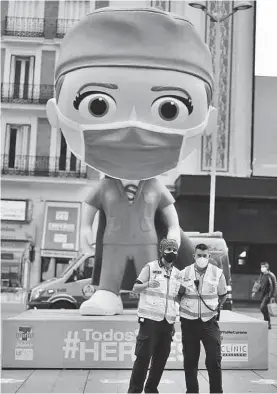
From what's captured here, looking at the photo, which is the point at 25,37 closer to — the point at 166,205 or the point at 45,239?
the point at 45,239

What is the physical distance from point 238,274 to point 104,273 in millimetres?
14464

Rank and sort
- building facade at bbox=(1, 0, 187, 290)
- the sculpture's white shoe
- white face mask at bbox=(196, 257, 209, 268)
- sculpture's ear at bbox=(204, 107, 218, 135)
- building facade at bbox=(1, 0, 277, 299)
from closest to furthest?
white face mask at bbox=(196, 257, 209, 268), the sculpture's white shoe, sculpture's ear at bbox=(204, 107, 218, 135), building facade at bbox=(1, 0, 277, 299), building facade at bbox=(1, 0, 187, 290)

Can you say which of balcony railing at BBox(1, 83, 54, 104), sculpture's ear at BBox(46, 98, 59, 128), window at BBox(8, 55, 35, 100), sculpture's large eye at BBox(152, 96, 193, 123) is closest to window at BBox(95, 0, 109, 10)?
window at BBox(8, 55, 35, 100)

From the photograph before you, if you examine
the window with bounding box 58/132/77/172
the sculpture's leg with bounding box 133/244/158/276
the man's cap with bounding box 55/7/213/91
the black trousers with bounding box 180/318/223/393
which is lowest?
the black trousers with bounding box 180/318/223/393

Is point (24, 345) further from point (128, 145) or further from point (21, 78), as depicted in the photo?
point (21, 78)

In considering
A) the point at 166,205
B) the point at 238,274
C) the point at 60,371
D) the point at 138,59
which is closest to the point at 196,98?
the point at 138,59

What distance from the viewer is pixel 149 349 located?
505 cm

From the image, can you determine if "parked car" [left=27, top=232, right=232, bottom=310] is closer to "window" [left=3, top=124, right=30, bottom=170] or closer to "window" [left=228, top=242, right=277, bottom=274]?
"window" [left=228, top=242, right=277, bottom=274]

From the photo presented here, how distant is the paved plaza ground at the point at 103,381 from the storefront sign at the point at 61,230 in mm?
13770

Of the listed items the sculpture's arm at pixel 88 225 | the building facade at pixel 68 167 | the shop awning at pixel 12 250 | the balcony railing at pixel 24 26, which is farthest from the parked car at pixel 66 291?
the balcony railing at pixel 24 26

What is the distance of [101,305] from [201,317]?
2.12m

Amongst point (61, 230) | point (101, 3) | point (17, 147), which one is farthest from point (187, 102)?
point (101, 3)

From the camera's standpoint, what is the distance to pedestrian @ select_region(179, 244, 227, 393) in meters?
5.08

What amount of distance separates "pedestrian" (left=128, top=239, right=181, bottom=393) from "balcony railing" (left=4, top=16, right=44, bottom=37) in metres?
17.9
